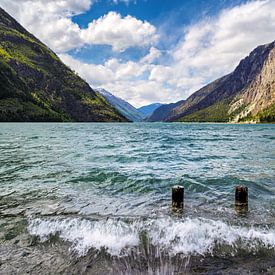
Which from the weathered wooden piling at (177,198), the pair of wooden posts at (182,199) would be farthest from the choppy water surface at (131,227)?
the weathered wooden piling at (177,198)

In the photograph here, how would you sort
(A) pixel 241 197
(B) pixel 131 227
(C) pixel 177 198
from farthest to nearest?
(A) pixel 241 197
(C) pixel 177 198
(B) pixel 131 227

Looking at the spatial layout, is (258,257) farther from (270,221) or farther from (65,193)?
(65,193)

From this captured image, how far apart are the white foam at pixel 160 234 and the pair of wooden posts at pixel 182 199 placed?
1608mm

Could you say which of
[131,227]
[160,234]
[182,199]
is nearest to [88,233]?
[131,227]

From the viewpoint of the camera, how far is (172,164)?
26781 mm

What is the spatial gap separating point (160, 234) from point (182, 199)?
3.09 metres

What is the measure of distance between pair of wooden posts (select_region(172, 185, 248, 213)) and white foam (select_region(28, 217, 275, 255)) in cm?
161

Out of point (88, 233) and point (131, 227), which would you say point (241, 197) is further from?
point (88, 233)

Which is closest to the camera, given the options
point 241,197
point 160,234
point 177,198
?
point 160,234

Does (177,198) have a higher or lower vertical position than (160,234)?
higher

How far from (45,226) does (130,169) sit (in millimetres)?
12650

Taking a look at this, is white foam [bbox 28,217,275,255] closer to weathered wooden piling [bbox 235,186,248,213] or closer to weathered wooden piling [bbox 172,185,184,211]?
weathered wooden piling [bbox 172,185,184,211]

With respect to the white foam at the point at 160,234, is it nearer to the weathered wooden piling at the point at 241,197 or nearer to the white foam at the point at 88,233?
the white foam at the point at 88,233

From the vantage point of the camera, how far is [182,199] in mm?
13141
